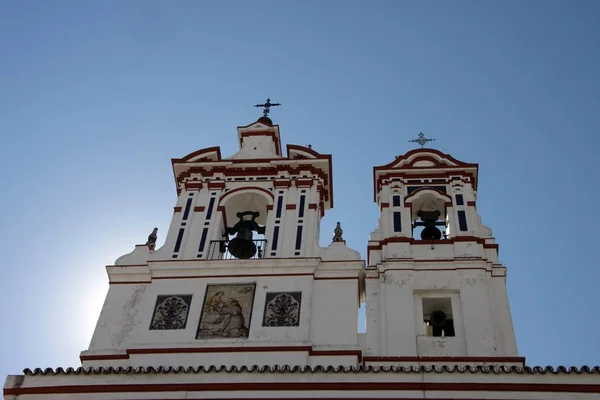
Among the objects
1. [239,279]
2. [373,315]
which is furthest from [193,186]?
[373,315]

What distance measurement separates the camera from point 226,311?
1711 centimetres

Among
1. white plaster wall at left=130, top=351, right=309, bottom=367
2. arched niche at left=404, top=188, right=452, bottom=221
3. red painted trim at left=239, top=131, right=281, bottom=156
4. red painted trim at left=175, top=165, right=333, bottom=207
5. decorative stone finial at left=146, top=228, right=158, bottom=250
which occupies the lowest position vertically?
white plaster wall at left=130, top=351, right=309, bottom=367

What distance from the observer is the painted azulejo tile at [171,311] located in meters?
17.0

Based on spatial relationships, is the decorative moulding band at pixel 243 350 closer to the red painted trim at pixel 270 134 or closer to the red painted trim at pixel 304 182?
the red painted trim at pixel 304 182

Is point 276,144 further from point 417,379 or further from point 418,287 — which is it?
point 417,379

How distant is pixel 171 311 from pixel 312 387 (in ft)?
12.8

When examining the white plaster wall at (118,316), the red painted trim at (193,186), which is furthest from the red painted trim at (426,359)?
the red painted trim at (193,186)

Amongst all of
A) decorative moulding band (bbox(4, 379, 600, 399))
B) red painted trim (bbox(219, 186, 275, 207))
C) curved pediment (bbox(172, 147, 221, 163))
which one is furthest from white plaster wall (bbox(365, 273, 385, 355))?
curved pediment (bbox(172, 147, 221, 163))

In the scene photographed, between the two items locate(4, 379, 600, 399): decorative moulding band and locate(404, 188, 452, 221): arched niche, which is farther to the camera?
locate(404, 188, 452, 221): arched niche

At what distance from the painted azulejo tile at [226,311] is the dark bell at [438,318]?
3511mm

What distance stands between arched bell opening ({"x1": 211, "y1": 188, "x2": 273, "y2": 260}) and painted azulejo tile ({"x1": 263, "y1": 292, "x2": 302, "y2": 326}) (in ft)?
4.98

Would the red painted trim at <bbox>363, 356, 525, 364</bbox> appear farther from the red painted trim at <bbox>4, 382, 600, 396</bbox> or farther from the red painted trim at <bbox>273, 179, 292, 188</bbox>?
the red painted trim at <bbox>273, 179, 292, 188</bbox>

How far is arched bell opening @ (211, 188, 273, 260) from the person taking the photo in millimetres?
19094

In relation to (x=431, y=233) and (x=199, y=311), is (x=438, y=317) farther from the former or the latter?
(x=199, y=311)
